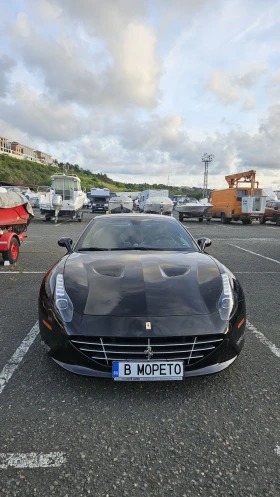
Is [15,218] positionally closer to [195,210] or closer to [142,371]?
[142,371]

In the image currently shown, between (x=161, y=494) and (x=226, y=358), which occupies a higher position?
(x=226, y=358)

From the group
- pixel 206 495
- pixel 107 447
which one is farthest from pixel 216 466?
pixel 107 447

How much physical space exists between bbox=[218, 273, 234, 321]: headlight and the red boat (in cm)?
543

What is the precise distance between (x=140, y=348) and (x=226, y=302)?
83 centimetres

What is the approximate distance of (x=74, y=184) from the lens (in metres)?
21.5

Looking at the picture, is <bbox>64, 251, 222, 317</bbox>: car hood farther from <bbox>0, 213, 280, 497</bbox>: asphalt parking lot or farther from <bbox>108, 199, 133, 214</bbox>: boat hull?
<bbox>108, 199, 133, 214</bbox>: boat hull

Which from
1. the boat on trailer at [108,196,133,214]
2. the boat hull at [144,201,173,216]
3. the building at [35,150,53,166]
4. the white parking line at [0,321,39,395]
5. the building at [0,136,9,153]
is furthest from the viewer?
the building at [35,150,53,166]

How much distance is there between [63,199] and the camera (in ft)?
68.1

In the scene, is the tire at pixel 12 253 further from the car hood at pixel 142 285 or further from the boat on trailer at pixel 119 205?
the boat on trailer at pixel 119 205

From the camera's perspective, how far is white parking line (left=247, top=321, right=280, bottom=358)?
3.31 m

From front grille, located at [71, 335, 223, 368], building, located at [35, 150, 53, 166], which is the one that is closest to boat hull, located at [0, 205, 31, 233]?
front grille, located at [71, 335, 223, 368]

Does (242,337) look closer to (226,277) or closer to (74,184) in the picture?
(226,277)

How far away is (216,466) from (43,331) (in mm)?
1599

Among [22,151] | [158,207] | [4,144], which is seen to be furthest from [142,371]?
[22,151]
